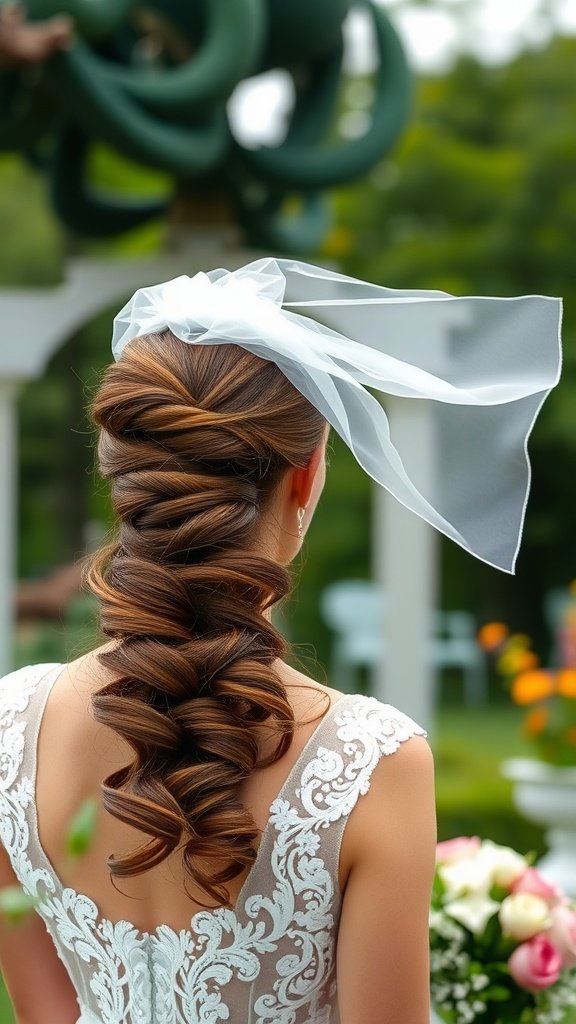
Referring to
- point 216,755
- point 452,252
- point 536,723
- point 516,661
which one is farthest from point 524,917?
point 452,252

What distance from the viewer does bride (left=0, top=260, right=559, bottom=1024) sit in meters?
1.51

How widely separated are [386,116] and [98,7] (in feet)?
5.32

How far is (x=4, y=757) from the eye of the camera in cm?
168

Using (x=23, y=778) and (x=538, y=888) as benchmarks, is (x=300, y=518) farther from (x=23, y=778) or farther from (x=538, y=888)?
(x=538, y=888)

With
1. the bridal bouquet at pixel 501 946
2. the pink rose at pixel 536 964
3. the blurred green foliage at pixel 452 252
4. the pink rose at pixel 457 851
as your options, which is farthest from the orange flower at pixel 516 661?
the blurred green foliage at pixel 452 252

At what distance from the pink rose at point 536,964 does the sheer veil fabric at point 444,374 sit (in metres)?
0.71

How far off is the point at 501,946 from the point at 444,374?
972mm

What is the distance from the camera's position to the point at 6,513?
6289 mm

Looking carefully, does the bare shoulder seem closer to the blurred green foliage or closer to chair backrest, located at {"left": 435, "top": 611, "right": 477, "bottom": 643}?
the blurred green foliage

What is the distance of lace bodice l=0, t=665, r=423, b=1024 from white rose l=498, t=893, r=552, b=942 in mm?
581

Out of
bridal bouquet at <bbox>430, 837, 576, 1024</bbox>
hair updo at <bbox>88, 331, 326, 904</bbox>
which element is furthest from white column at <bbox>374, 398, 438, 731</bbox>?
hair updo at <bbox>88, 331, 326, 904</bbox>

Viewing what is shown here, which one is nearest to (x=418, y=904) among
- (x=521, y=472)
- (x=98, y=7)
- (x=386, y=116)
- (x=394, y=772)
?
(x=394, y=772)

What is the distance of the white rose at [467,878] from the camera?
2258mm

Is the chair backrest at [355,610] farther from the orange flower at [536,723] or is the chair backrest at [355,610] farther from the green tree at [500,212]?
the orange flower at [536,723]
